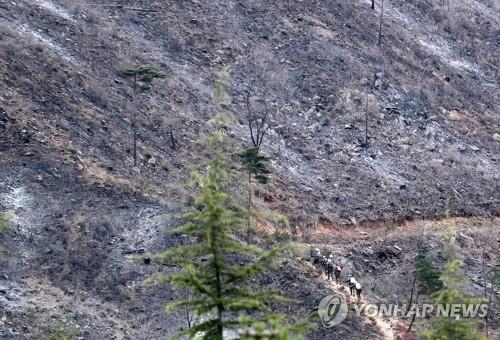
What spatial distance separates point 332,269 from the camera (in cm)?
2988

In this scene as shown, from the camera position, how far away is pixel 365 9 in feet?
180

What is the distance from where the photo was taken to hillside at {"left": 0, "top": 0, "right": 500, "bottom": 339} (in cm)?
2702

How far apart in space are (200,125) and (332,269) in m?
13.1

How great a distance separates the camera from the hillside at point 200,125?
27.0 m

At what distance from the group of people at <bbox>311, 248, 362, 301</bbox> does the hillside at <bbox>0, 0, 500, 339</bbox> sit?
5.58 feet

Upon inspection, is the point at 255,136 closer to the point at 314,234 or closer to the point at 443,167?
the point at 314,234

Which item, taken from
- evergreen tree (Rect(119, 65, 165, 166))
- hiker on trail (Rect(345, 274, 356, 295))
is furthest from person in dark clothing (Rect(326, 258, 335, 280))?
evergreen tree (Rect(119, 65, 165, 166))

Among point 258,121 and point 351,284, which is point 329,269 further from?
point 258,121

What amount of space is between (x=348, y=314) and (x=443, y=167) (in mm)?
17465

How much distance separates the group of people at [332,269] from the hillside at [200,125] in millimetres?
1702

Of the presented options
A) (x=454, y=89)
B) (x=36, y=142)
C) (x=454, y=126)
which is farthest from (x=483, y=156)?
(x=36, y=142)

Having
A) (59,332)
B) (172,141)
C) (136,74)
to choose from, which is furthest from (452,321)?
(172,141)

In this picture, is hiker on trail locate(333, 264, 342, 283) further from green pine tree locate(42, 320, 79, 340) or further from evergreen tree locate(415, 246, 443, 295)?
green pine tree locate(42, 320, 79, 340)

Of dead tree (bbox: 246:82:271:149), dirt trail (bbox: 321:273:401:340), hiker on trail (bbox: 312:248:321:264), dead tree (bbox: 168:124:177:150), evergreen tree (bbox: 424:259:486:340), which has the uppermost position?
evergreen tree (bbox: 424:259:486:340)
